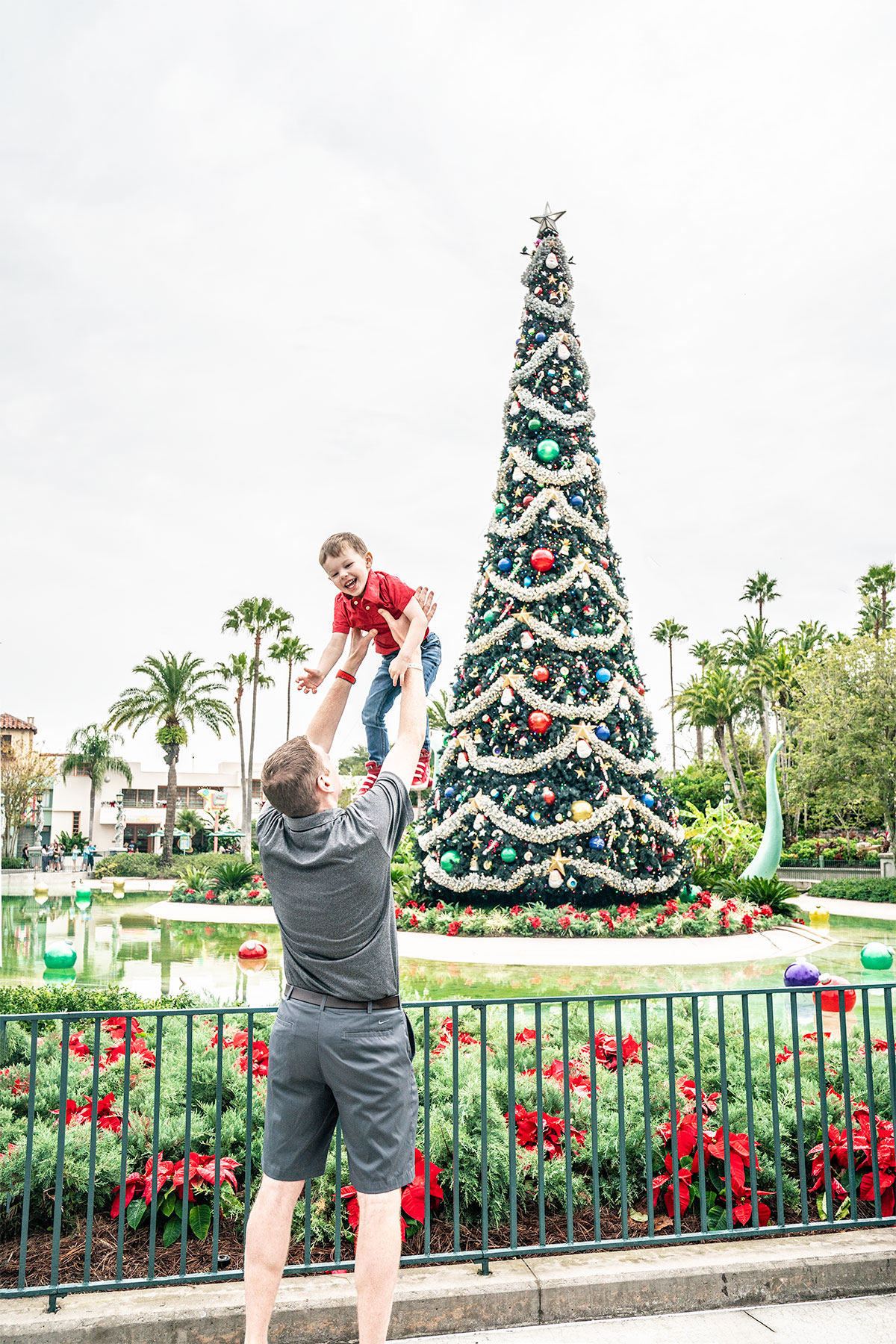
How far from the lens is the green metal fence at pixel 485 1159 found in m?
3.46

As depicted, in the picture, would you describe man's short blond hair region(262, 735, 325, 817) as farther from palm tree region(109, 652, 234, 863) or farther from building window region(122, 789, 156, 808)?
building window region(122, 789, 156, 808)

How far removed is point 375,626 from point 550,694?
38.9 ft

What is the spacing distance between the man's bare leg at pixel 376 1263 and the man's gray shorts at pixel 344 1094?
0.06m

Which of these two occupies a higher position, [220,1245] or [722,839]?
[722,839]

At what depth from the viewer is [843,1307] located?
11.0 ft

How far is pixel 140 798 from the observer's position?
73.6 meters

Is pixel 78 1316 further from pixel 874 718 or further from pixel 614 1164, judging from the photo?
pixel 874 718

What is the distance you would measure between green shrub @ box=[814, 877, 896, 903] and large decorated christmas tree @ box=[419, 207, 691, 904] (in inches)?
429

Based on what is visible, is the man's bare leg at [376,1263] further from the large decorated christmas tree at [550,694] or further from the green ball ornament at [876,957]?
the large decorated christmas tree at [550,694]

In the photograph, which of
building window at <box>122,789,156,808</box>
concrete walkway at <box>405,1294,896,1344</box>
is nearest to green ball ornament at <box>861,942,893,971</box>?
concrete walkway at <box>405,1294,896,1344</box>

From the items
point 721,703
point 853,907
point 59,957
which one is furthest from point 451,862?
point 721,703

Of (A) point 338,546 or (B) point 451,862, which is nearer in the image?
(A) point 338,546

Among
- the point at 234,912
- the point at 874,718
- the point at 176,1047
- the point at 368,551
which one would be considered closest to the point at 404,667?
the point at 368,551

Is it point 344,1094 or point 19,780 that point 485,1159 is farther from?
point 19,780
